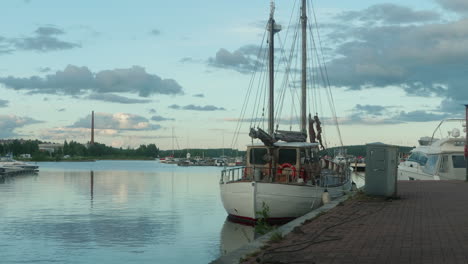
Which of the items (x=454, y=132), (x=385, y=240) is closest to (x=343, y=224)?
(x=385, y=240)

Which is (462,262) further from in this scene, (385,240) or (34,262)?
(34,262)

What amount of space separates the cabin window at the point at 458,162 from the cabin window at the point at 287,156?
1702 centimetres

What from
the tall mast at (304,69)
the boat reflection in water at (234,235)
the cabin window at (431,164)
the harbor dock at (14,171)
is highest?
the tall mast at (304,69)

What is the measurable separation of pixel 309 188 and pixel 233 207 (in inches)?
131

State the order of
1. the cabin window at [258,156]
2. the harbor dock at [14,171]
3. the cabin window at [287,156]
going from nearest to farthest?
the cabin window at [287,156], the cabin window at [258,156], the harbor dock at [14,171]

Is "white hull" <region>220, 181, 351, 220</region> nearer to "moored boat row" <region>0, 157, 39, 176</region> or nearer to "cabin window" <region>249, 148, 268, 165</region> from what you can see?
"cabin window" <region>249, 148, 268, 165</region>

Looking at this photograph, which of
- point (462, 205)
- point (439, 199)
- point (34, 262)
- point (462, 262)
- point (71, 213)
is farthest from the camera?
point (71, 213)

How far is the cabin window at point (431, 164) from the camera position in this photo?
132 feet

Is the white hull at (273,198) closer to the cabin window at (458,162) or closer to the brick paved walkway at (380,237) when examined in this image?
the brick paved walkway at (380,237)

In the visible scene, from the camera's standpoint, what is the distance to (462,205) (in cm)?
2006

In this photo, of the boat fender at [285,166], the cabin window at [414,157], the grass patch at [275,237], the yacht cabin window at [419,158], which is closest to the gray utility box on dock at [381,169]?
the boat fender at [285,166]

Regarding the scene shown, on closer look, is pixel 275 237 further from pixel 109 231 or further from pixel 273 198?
pixel 109 231

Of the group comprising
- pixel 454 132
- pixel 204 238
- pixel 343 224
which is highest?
pixel 454 132

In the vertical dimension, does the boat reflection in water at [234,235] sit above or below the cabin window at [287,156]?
below
